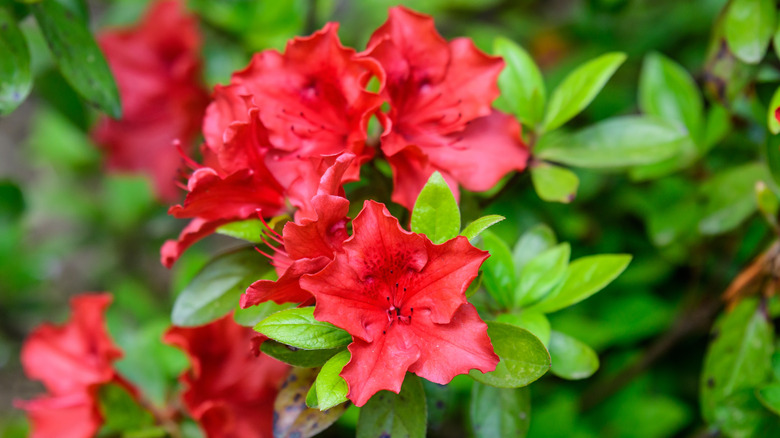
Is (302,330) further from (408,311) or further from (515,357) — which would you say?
(515,357)

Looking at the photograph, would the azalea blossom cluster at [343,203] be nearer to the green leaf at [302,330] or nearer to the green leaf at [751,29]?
Result: the green leaf at [302,330]

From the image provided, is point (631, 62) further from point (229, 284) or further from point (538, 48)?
point (229, 284)

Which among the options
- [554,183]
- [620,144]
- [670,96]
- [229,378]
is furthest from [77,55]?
[670,96]

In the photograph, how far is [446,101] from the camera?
3.31ft

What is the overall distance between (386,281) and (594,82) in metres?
0.55

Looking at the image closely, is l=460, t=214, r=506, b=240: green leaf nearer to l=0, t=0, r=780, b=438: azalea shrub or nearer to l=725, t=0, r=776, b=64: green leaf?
l=0, t=0, r=780, b=438: azalea shrub

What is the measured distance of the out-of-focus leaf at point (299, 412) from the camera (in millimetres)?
916

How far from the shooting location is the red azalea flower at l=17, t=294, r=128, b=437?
119cm

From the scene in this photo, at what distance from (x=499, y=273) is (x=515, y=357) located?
0.17 metres

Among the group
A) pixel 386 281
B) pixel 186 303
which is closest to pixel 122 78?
pixel 186 303

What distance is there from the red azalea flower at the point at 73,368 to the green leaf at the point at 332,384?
566 millimetres

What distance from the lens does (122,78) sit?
1784 millimetres

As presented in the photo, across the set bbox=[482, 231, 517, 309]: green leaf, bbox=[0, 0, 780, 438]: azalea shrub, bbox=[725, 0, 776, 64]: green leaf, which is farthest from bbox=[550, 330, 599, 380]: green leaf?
bbox=[725, 0, 776, 64]: green leaf

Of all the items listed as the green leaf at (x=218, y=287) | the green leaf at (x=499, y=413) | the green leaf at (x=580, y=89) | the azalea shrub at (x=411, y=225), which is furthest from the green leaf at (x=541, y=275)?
the green leaf at (x=218, y=287)
